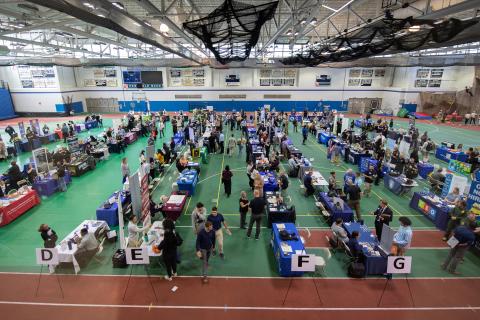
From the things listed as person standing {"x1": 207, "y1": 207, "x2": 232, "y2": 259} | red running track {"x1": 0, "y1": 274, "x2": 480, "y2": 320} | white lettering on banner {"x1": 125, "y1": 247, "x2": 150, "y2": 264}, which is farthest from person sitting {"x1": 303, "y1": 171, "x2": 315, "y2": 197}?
white lettering on banner {"x1": 125, "y1": 247, "x2": 150, "y2": 264}

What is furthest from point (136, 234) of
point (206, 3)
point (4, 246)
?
point (206, 3)

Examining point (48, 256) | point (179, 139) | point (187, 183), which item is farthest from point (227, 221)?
point (179, 139)

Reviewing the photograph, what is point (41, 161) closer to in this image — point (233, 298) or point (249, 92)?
point (233, 298)

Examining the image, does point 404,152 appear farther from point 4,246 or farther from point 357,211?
point 4,246

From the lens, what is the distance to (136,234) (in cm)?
820

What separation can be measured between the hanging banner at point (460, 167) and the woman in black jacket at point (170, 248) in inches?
661

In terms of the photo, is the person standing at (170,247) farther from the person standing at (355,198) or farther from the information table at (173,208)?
the person standing at (355,198)

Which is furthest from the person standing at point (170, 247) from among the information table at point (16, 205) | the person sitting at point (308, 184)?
the information table at point (16, 205)

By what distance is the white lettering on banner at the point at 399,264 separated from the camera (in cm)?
672

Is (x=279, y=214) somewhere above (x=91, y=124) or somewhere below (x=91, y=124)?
below

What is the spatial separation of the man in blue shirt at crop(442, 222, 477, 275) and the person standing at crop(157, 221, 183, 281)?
755 centimetres

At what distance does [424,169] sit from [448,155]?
4.28 meters

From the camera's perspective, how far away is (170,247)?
687 cm

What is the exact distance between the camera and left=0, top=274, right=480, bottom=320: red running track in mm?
6340
